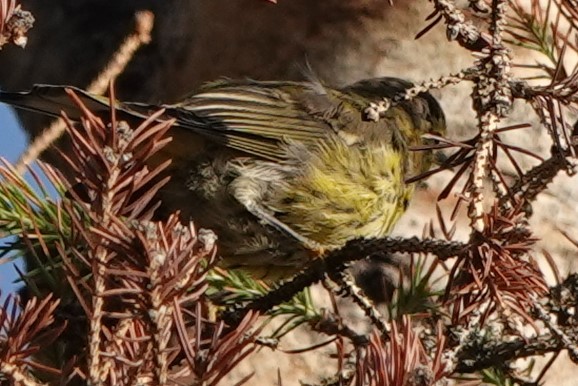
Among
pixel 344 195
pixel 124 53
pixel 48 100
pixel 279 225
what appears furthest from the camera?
pixel 124 53

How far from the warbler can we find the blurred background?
8cm

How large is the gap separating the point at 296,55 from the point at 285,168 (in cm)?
43

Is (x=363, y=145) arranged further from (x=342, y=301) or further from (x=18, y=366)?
(x=18, y=366)

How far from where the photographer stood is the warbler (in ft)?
9.75

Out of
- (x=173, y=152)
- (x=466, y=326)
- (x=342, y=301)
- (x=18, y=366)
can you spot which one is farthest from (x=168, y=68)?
(x=18, y=366)

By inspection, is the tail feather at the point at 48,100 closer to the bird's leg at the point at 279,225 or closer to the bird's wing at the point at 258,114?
the bird's wing at the point at 258,114

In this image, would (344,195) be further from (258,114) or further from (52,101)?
(52,101)

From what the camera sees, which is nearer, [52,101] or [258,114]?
[52,101]

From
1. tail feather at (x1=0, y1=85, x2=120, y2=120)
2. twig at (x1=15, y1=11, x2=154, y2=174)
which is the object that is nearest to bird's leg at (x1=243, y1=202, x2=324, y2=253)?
twig at (x1=15, y1=11, x2=154, y2=174)

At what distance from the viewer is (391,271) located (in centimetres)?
306

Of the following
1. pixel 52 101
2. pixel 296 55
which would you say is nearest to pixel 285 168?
pixel 296 55

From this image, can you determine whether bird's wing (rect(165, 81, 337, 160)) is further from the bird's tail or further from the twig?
the bird's tail

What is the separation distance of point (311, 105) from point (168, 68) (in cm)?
58

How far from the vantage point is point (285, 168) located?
3115 mm
